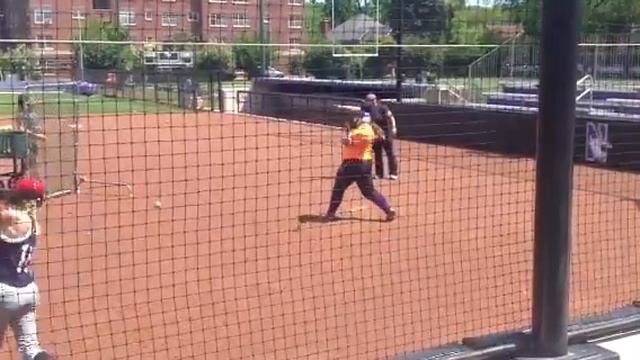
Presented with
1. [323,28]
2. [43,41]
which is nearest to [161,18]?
[43,41]

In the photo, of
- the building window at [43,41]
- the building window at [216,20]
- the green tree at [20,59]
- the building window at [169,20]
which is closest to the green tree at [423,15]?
the building window at [216,20]

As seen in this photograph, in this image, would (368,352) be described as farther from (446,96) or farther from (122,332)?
(446,96)

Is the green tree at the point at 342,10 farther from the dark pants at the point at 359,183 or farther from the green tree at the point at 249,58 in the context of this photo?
the dark pants at the point at 359,183

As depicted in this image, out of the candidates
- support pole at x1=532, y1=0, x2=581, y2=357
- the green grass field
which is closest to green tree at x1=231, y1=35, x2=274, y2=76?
the green grass field

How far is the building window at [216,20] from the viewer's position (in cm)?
586

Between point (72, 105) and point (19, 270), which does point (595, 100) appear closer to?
point (72, 105)

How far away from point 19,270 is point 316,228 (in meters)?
6.30

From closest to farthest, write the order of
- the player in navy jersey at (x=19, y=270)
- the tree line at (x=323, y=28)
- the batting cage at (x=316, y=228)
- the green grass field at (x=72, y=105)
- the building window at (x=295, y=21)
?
the batting cage at (x=316, y=228), the player in navy jersey at (x=19, y=270), the building window at (x=295, y=21), the tree line at (x=323, y=28), the green grass field at (x=72, y=105)

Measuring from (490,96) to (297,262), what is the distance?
13.9 meters

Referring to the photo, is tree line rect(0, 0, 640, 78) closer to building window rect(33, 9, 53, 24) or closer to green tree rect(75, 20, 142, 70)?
green tree rect(75, 20, 142, 70)

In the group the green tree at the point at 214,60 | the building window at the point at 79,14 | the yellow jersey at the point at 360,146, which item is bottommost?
the yellow jersey at the point at 360,146

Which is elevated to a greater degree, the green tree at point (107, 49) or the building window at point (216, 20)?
the building window at point (216, 20)

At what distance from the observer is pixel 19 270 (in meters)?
5.34

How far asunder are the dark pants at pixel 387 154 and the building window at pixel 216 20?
9900 mm
